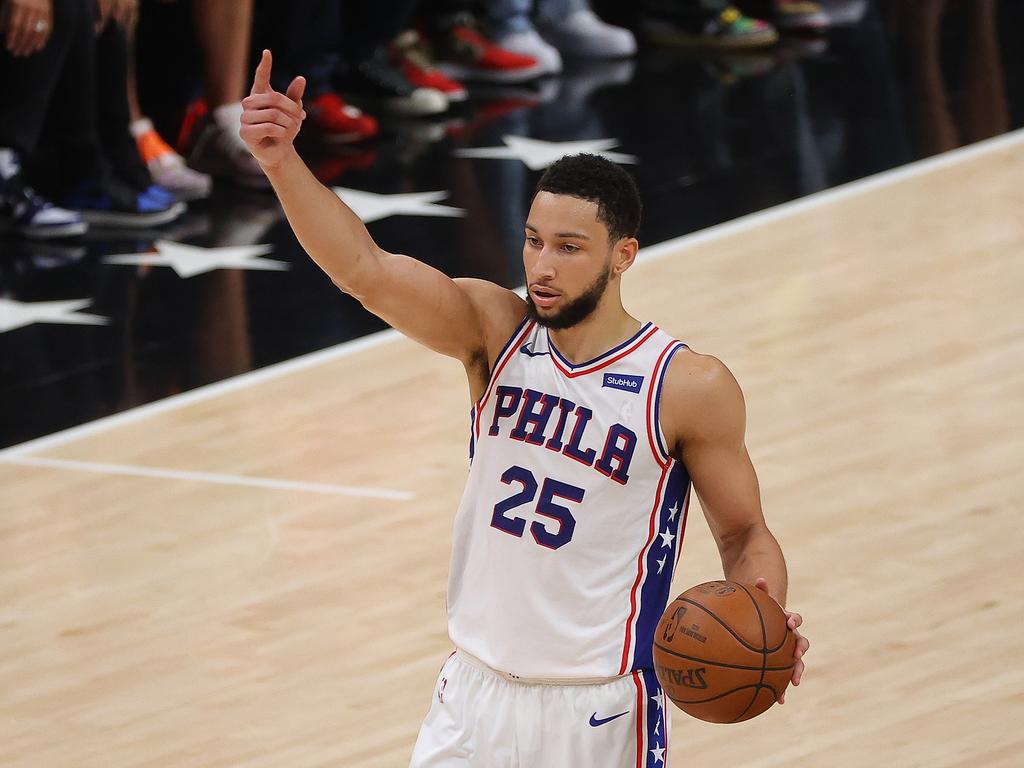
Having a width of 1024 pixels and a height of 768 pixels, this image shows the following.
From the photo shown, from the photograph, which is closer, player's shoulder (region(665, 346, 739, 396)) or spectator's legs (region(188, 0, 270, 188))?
player's shoulder (region(665, 346, 739, 396))

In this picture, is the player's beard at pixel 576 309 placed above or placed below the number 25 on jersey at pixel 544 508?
above

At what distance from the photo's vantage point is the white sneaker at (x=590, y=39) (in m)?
13.4

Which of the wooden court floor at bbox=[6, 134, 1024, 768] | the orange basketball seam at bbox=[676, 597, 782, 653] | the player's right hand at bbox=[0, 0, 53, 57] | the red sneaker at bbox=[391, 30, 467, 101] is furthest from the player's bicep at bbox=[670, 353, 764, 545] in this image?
the red sneaker at bbox=[391, 30, 467, 101]

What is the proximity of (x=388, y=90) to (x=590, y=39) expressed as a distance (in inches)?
75.1

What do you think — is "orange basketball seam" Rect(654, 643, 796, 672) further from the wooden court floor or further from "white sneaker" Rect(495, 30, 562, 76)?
"white sneaker" Rect(495, 30, 562, 76)

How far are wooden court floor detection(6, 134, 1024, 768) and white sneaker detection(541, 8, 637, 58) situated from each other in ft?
14.2

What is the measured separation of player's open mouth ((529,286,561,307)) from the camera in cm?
388

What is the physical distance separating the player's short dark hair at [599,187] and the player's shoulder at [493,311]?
0.84 ft

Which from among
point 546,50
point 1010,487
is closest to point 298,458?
point 1010,487

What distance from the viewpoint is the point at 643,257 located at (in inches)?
373

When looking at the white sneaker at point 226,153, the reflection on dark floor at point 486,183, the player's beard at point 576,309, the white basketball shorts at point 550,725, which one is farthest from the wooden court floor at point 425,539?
the white sneaker at point 226,153

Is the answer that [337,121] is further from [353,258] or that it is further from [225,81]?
[353,258]

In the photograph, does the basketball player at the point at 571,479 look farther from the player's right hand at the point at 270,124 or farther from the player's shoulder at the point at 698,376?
the player's right hand at the point at 270,124

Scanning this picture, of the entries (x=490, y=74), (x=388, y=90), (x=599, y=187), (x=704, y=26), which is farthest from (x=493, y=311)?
(x=704, y=26)
